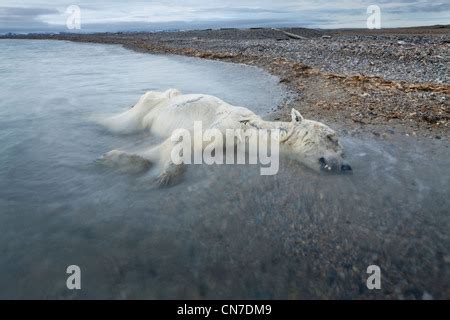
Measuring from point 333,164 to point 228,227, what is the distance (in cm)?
230

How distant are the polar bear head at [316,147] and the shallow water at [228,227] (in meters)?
0.18

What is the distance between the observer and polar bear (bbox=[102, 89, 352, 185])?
532 cm

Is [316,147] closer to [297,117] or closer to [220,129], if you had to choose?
[297,117]

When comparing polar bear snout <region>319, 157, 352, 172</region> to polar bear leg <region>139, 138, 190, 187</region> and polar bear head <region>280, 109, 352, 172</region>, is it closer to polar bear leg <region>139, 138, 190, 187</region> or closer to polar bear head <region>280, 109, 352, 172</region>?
polar bear head <region>280, 109, 352, 172</region>

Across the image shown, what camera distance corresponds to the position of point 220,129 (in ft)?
19.7

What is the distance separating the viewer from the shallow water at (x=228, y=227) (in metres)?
3.15

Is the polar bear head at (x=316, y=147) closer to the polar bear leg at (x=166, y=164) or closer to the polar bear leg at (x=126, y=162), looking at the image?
the polar bear leg at (x=166, y=164)

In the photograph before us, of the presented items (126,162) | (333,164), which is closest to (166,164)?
(126,162)

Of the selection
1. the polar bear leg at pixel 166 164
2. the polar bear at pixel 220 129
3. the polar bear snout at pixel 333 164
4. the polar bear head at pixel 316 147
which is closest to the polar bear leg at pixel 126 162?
the polar bear at pixel 220 129

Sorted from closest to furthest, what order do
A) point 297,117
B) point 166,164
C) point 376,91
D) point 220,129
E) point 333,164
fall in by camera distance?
point 333,164 < point 166,164 < point 297,117 < point 220,129 < point 376,91

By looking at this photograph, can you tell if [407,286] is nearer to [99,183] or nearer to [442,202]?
[442,202]

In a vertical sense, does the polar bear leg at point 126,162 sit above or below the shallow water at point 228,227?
above

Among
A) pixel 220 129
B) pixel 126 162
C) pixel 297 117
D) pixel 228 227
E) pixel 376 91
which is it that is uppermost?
pixel 376 91

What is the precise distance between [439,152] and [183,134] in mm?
4915
